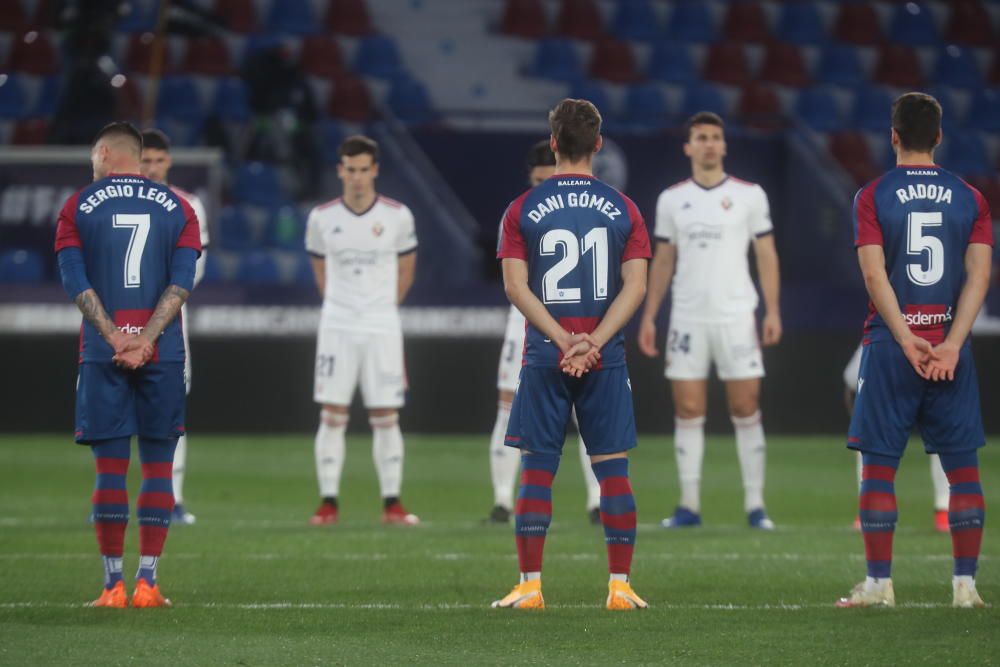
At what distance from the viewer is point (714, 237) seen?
30.9 feet

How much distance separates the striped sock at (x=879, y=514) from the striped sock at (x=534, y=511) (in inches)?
47.4

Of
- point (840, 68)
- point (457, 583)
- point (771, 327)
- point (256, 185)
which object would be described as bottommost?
point (457, 583)

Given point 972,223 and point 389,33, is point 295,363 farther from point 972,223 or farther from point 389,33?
point 972,223

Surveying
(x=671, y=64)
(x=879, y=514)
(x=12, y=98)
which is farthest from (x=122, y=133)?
(x=671, y=64)

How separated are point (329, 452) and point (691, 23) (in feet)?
42.0

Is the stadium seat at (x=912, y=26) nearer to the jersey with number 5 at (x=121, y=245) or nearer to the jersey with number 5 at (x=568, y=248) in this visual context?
the jersey with number 5 at (x=568, y=248)

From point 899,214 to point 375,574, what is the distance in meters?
2.82

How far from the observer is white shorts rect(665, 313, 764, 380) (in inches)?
370

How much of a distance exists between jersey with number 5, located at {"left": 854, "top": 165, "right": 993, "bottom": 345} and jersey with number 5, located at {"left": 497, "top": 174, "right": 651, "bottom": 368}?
0.96 m

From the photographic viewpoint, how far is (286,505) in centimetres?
1059

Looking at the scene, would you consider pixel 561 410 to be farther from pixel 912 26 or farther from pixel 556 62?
pixel 912 26

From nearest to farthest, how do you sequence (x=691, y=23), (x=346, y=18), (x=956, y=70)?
(x=346, y=18), (x=691, y=23), (x=956, y=70)

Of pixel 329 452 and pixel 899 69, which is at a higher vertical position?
pixel 899 69

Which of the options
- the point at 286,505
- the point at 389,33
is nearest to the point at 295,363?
the point at 286,505
